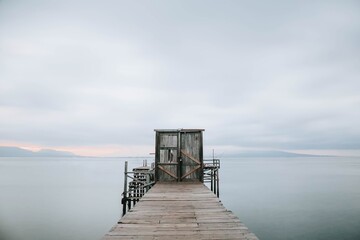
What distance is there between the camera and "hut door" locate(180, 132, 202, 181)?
16.8m

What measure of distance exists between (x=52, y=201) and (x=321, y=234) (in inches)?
1608

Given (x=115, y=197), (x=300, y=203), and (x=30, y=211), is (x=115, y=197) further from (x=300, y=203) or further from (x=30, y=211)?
(x=300, y=203)

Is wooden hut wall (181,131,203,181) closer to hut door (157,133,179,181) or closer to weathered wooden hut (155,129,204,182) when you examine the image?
weathered wooden hut (155,129,204,182)

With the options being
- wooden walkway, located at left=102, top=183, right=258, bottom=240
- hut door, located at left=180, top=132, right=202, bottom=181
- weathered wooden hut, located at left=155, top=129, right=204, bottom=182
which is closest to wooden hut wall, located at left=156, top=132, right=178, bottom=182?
weathered wooden hut, located at left=155, top=129, right=204, bottom=182

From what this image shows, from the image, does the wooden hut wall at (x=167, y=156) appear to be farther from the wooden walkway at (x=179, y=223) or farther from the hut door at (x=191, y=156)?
the wooden walkway at (x=179, y=223)

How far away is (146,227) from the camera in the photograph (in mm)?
6148

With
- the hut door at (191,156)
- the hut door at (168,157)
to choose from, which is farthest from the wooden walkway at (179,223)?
the hut door at (168,157)

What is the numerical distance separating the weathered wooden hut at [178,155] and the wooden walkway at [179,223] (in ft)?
24.1

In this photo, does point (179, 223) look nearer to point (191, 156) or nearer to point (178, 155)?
point (178, 155)

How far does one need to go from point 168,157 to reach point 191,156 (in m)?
1.66

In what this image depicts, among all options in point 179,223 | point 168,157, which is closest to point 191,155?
point 168,157

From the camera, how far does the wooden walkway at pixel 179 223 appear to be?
5.52 m

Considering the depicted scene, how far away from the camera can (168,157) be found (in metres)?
17.1

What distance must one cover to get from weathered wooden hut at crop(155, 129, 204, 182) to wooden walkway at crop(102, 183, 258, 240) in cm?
735
